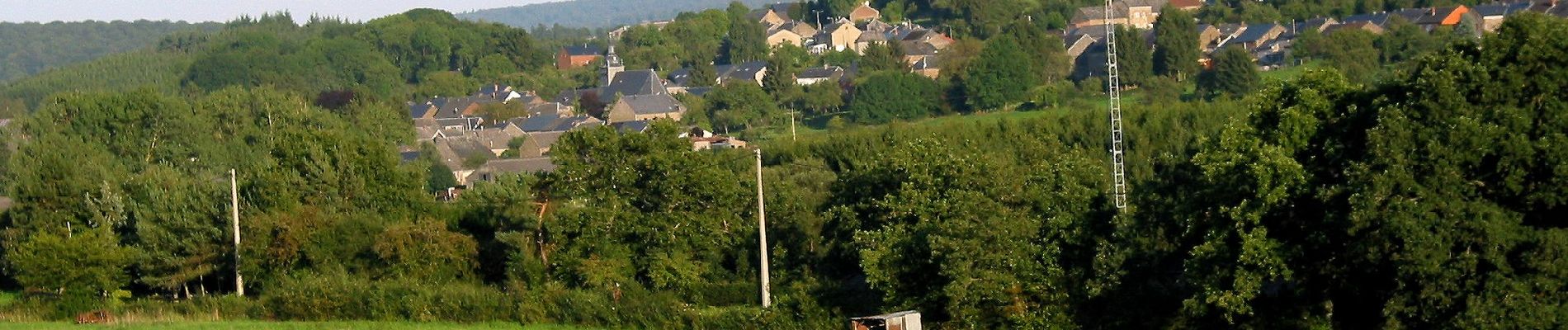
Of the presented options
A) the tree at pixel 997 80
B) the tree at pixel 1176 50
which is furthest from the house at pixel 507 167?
the tree at pixel 1176 50

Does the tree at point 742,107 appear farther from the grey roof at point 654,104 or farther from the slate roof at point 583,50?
the slate roof at point 583,50

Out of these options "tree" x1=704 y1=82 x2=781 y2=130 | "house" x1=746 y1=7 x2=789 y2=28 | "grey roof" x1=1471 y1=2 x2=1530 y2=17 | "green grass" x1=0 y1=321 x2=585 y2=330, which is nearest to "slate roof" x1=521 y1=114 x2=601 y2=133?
"tree" x1=704 y1=82 x2=781 y2=130

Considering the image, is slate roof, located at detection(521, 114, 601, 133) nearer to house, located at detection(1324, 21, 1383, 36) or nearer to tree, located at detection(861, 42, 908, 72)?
tree, located at detection(861, 42, 908, 72)

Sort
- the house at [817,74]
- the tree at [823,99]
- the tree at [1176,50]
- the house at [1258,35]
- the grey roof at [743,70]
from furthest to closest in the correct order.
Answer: the grey roof at [743,70] < the house at [817,74] < the house at [1258,35] < the tree at [823,99] < the tree at [1176,50]

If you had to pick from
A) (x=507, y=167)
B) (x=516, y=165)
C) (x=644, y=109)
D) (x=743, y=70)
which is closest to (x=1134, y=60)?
(x=516, y=165)

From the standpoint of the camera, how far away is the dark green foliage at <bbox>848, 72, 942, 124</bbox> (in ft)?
213

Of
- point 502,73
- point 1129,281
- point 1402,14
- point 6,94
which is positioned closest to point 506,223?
point 1129,281

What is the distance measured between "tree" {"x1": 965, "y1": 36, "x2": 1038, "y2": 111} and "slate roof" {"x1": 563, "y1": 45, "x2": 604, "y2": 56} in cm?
5531

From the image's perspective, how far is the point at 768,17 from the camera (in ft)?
416

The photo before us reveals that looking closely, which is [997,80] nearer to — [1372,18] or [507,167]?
[507,167]

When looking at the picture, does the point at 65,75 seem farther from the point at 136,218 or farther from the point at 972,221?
the point at 972,221

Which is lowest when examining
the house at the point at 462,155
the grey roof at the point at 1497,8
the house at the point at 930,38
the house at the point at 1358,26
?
the house at the point at 462,155

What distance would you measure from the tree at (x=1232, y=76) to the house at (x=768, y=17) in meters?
63.0

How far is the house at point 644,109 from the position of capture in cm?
7831
